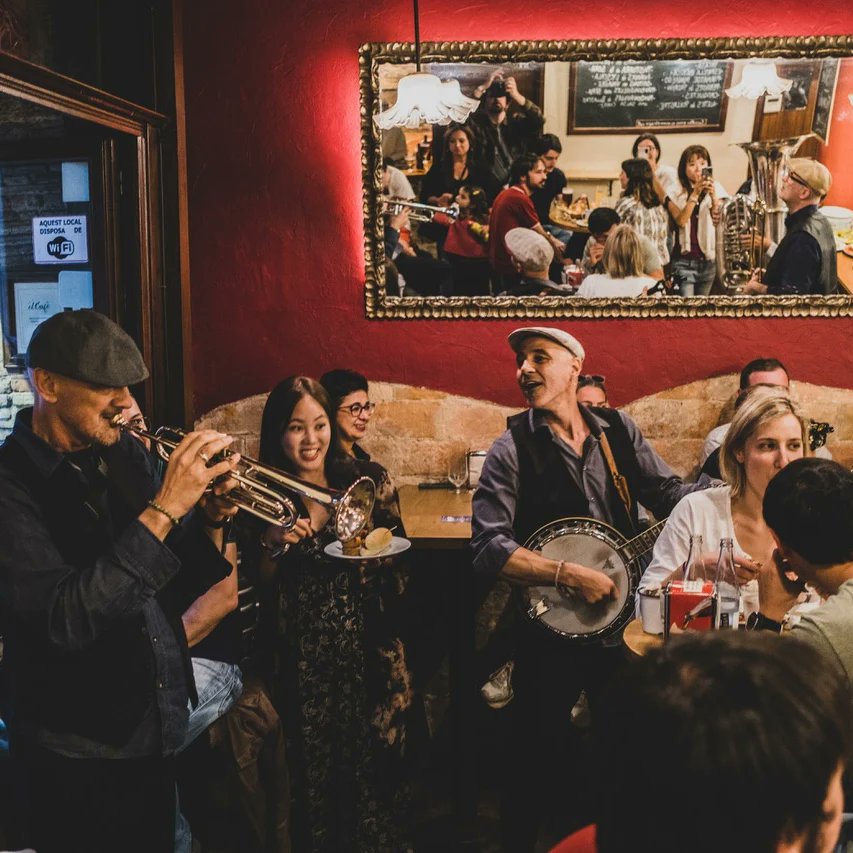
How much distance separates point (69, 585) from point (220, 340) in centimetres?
310

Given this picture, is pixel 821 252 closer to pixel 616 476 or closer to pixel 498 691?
pixel 616 476

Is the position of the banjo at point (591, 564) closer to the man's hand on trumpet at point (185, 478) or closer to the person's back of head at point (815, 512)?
the person's back of head at point (815, 512)

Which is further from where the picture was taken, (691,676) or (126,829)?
(126,829)

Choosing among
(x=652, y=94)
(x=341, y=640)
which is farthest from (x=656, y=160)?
(x=341, y=640)

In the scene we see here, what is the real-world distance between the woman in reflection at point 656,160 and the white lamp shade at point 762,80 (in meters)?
0.50

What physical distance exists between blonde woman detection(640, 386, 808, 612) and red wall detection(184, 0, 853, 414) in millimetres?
2040

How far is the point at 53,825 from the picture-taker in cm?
197

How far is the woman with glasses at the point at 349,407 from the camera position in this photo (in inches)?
155

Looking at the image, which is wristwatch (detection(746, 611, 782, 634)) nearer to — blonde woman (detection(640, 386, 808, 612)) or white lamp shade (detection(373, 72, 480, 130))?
blonde woman (detection(640, 386, 808, 612))

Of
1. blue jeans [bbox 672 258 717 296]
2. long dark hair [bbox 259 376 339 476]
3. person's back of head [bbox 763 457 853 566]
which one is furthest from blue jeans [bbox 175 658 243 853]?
blue jeans [bbox 672 258 717 296]

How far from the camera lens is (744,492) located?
8.78 feet

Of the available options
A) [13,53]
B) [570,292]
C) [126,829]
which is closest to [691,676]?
[126,829]

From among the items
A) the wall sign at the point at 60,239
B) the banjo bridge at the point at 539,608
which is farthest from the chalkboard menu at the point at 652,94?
the banjo bridge at the point at 539,608

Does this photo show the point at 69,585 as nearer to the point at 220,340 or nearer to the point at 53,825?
the point at 53,825
